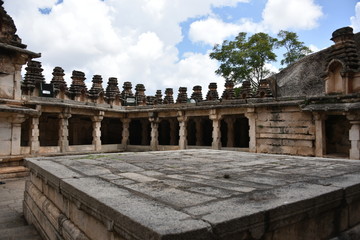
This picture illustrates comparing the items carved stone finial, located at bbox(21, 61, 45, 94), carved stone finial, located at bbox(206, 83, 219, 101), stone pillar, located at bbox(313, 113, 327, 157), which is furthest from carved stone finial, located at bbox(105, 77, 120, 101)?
stone pillar, located at bbox(313, 113, 327, 157)

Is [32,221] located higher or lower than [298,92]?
lower

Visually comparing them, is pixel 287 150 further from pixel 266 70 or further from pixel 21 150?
pixel 266 70

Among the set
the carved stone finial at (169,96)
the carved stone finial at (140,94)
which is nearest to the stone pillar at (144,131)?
the carved stone finial at (140,94)

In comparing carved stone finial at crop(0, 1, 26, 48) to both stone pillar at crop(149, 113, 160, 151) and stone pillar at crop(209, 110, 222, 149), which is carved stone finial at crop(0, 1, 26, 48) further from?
stone pillar at crop(209, 110, 222, 149)

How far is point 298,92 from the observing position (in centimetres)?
1692

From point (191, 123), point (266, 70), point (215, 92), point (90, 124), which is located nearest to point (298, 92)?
point (215, 92)

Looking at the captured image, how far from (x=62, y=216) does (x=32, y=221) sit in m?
1.90

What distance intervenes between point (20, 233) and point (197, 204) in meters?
3.59

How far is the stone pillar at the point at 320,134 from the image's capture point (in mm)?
9531

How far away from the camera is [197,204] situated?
2199mm

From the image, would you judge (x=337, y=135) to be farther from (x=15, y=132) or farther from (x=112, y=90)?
(x=112, y=90)

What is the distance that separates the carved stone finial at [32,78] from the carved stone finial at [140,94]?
6469 millimetres

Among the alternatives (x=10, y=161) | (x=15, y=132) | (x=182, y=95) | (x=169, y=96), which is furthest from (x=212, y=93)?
(x=10, y=161)

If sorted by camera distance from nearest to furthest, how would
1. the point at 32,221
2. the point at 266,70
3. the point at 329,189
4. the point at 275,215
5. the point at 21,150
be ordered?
1. the point at 275,215
2. the point at 329,189
3. the point at 32,221
4. the point at 21,150
5. the point at 266,70
